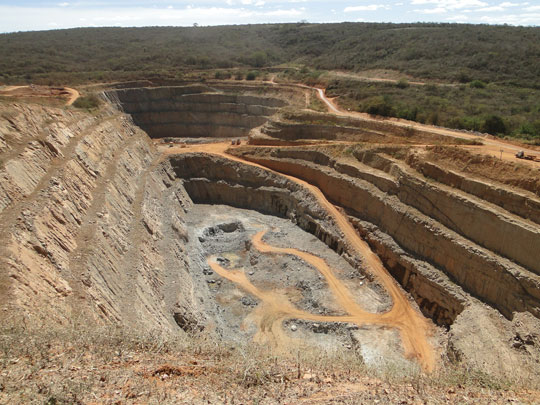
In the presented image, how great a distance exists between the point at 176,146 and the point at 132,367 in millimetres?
41441

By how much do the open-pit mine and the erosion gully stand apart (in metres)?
0.13

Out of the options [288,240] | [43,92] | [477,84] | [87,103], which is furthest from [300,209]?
→ [43,92]

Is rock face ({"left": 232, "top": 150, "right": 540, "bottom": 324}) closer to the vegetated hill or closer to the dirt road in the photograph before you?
the dirt road

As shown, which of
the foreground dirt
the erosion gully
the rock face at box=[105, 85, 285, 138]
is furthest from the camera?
the rock face at box=[105, 85, 285, 138]

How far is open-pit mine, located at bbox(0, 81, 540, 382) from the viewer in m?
19.2

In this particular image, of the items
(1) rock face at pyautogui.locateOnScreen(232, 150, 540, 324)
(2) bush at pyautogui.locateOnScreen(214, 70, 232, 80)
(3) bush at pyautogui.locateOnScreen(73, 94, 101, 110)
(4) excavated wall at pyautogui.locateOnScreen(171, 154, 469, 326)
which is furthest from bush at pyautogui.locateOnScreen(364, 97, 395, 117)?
(2) bush at pyautogui.locateOnScreen(214, 70, 232, 80)

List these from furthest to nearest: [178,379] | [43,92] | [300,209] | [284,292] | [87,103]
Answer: [43,92], [87,103], [300,209], [284,292], [178,379]

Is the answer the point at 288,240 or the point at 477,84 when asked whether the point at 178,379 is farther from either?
the point at 477,84

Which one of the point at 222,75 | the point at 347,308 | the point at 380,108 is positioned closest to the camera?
the point at 347,308

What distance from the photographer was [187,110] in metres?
65.3

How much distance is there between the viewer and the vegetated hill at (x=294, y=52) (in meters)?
69.4

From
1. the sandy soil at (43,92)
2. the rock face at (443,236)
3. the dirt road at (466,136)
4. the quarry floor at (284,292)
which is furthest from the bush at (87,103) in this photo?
the rock face at (443,236)

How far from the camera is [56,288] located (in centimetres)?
1609

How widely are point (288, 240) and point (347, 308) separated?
33.2 feet
